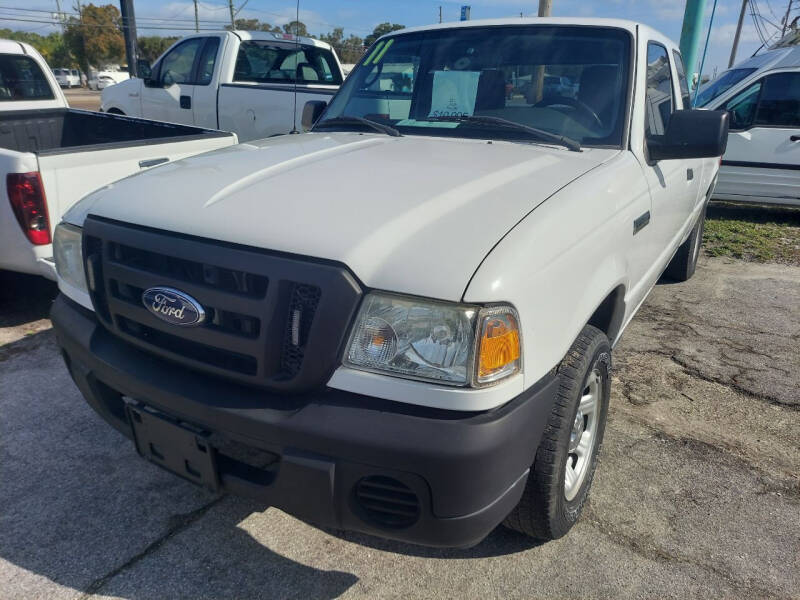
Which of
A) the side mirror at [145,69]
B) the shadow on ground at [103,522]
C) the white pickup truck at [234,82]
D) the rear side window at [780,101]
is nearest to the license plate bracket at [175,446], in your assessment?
the shadow on ground at [103,522]

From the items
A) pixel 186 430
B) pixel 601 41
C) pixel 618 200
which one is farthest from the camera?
pixel 601 41

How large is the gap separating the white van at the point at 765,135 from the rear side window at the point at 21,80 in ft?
24.2

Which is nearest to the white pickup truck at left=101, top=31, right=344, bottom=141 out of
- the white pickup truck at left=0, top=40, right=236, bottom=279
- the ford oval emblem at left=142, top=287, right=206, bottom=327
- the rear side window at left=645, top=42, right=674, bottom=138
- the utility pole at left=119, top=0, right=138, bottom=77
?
the white pickup truck at left=0, top=40, right=236, bottom=279

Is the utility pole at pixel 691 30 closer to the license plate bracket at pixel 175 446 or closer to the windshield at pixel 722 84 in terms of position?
the windshield at pixel 722 84

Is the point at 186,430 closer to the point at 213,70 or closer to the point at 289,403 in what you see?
the point at 289,403

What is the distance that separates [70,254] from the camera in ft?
7.95

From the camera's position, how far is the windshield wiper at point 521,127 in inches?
110

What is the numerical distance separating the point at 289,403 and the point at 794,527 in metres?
2.09

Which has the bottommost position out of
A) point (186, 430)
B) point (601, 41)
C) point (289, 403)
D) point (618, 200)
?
point (186, 430)

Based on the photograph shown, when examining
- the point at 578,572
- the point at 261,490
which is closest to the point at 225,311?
the point at 261,490

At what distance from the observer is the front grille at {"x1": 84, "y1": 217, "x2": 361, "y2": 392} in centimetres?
171

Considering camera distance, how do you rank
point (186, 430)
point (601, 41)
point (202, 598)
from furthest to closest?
point (601, 41)
point (202, 598)
point (186, 430)

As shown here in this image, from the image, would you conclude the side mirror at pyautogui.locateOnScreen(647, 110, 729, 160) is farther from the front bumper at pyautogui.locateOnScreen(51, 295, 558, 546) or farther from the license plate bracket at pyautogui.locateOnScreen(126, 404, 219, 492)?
the license plate bracket at pyautogui.locateOnScreen(126, 404, 219, 492)

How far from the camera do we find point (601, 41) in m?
3.06
